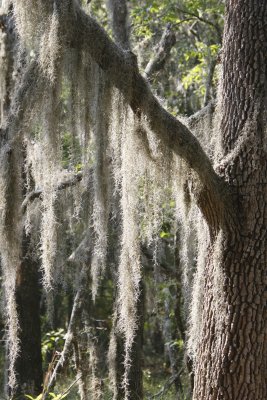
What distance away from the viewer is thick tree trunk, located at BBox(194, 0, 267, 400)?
4375 mm

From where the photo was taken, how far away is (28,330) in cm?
849

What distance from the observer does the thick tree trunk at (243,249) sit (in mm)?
4375

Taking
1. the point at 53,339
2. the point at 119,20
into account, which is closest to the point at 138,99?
the point at 119,20

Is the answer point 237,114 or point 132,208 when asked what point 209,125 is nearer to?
point 237,114

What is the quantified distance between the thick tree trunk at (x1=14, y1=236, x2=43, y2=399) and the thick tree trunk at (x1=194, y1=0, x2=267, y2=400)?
423 centimetres

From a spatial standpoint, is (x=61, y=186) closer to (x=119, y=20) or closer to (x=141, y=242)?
(x=141, y=242)

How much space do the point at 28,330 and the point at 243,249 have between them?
15.9 ft

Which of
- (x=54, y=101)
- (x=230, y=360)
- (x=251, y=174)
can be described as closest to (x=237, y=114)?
(x=251, y=174)

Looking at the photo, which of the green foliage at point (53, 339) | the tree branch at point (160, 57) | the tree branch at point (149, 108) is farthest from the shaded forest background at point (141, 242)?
the tree branch at point (149, 108)

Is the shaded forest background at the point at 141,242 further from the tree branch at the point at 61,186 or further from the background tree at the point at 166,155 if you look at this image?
the background tree at the point at 166,155

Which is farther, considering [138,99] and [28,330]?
[28,330]

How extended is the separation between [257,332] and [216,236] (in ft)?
2.34

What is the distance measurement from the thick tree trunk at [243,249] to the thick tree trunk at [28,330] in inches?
167

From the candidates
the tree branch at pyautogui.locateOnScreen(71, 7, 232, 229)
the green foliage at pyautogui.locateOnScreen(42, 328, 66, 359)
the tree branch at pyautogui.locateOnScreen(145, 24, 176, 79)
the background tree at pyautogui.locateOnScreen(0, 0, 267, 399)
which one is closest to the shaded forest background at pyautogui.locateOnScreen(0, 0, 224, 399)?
the tree branch at pyautogui.locateOnScreen(145, 24, 176, 79)
